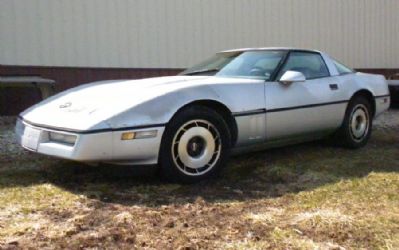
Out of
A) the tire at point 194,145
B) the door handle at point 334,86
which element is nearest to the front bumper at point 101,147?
the tire at point 194,145

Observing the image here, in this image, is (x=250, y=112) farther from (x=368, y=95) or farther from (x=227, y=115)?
(x=368, y=95)

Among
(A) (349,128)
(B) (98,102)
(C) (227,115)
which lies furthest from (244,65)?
(B) (98,102)

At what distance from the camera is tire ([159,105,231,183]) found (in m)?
4.20

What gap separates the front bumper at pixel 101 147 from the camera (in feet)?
12.7

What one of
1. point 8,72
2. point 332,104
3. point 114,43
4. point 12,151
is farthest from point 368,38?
point 12,151

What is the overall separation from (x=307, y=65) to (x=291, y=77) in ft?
2.22

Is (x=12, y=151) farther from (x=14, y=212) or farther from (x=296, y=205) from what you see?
(x=296, y=205)

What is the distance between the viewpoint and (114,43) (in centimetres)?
869

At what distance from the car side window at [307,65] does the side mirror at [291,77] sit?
15cm

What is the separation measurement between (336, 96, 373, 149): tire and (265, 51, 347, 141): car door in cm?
16

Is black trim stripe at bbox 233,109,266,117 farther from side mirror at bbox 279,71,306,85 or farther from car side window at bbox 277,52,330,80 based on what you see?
car side window at bbox 277,52,330,80

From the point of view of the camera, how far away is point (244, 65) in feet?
17.2

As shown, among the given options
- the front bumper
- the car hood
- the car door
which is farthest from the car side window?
the front bumper

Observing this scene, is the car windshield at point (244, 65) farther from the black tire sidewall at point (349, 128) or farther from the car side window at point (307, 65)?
the black tire sidewall at point (349, 128)
